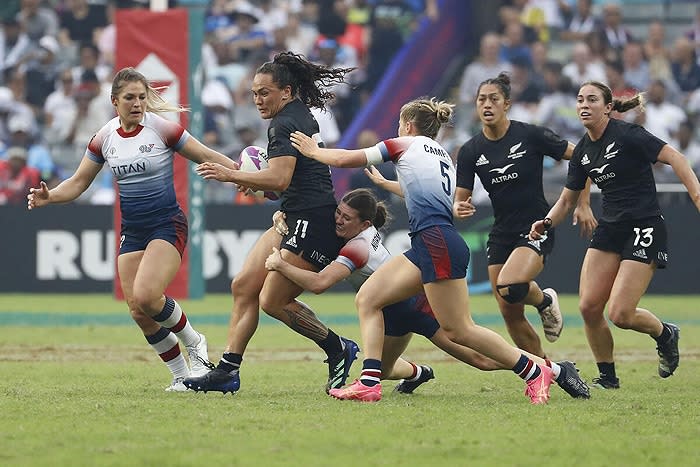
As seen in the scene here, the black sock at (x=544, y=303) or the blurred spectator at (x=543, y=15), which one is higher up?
the blurred spectator at (x=543, y=15)

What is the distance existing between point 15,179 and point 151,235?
1321 centimetres

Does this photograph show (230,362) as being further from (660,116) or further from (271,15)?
(271,15)

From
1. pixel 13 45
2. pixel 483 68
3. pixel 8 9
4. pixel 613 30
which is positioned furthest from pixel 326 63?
pixel 8 9

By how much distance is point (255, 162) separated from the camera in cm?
1005

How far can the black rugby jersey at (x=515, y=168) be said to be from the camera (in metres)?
10.8

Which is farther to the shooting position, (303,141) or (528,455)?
(303,141)

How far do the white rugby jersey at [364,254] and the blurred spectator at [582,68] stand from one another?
49.2 feet

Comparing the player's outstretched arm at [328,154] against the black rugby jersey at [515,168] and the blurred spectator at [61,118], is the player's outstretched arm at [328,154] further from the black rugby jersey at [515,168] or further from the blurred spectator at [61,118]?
the blurred spectator at [61,118]

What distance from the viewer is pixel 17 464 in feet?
21.3

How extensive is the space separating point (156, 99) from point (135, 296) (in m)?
1.51

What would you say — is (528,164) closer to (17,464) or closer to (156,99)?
(156,99)

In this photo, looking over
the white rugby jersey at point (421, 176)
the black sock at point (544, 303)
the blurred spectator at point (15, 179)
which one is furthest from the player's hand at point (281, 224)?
the blurred spectator at point (15, 179)

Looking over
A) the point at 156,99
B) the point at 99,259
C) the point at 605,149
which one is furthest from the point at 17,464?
the point at 99,259

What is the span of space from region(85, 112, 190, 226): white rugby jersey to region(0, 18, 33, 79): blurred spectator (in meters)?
17.1
